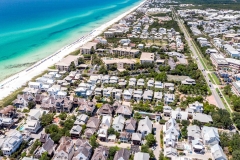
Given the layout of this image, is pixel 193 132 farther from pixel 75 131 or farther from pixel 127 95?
pixel 75 131

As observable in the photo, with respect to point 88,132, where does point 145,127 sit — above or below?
above

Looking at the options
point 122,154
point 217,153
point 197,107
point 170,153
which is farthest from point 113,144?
point 197,107

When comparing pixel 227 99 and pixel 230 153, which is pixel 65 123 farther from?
pixel 227 99

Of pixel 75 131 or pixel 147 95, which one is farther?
pixel 147 95

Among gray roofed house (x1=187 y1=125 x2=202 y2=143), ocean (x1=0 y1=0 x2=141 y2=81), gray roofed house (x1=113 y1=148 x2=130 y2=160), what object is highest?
ocean (x1=0 y1=0 x2=141 y2=81)

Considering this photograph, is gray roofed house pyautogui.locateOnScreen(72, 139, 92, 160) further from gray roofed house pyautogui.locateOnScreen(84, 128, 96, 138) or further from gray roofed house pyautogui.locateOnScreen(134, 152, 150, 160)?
gray roofed house pyautogui.locateOnScreen(134, 152, 150, 160)

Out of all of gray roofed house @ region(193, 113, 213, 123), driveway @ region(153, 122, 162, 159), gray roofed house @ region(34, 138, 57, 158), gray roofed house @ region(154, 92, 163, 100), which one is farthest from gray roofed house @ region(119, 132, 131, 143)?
gray roofed house @ region(154, 92, 163, 100)

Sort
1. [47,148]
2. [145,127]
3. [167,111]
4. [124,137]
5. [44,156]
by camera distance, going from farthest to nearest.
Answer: [167,111], [145,127], [124,137], [47,148], [44,156]
